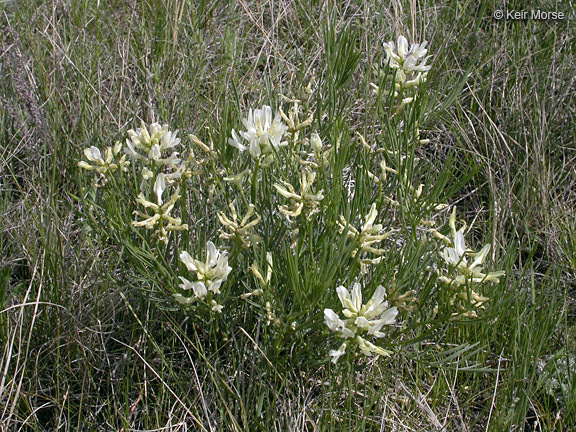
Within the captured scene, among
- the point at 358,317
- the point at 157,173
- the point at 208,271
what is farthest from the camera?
the point at 157,173

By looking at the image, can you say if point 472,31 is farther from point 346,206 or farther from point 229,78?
point 346,206

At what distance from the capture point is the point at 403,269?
1701mm

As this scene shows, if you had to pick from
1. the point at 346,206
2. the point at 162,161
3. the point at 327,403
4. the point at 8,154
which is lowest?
the point at 327,403

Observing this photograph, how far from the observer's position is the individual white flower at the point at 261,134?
1621mm

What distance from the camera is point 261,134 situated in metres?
1.63

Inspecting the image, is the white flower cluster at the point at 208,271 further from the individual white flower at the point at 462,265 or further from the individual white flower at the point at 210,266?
the individual white flower at the point at 462,265

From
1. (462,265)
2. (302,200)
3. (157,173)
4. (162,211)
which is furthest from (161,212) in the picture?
(462,265)

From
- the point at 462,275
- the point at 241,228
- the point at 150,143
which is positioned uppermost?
the point at 150,143

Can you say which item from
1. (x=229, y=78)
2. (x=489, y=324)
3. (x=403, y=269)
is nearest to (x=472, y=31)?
(x=229, y=78)

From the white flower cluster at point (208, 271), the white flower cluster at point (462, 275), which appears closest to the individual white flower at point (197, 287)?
the white flower cluster at point (208, 271)

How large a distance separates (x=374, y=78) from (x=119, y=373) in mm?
1708

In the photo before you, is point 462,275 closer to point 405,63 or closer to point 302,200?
point 302,200

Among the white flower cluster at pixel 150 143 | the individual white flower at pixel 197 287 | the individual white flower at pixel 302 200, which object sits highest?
the white flower cluster at pixel 150 143

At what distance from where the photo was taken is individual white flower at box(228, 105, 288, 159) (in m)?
1.62
